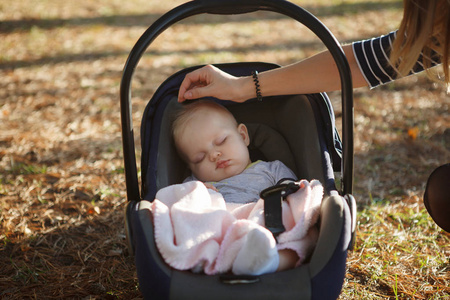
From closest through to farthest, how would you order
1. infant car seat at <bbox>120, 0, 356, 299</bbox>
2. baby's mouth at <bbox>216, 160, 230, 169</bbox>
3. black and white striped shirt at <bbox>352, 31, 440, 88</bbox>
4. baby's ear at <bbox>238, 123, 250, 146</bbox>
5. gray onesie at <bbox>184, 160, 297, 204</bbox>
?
infant car seat at <bbox>120, 0, 356, 299</bbox> → black and white striped shirt at <bbox>352, 31, 440, 88</bbox> → gray onesie at <bbox>184, 160, 297, 204</bbox> → baby's mouth at <bbox>216, 160, 230, 169</bbox> → baby's ear at <bbox>238, 123, 250, 146</bbox>

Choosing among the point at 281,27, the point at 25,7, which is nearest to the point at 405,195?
the point at 281,27

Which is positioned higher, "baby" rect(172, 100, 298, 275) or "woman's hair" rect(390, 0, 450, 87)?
"woman's hair" rect(390, 0, 450, 87)

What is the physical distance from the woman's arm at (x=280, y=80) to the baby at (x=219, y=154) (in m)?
0.16

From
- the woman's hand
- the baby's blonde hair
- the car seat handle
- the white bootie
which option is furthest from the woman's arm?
the white bootie

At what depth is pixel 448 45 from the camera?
1.78m

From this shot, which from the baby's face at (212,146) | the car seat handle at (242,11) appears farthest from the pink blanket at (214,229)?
the baby's face at (212,146)

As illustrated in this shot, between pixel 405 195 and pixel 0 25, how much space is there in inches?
239

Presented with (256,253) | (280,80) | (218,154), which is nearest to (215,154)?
(218,154)

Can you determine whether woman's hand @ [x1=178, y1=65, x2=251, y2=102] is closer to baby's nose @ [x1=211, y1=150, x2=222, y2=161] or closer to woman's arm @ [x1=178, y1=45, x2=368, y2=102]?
woman's arm @ [x1=178, y1=45, x2=368, y2=102]

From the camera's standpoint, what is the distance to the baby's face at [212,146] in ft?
7.43

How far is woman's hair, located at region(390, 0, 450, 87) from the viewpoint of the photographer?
175 cm

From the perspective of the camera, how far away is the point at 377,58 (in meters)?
2.09

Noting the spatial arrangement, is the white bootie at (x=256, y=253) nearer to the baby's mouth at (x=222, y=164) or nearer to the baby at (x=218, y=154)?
the baby at (x=218, y=154)

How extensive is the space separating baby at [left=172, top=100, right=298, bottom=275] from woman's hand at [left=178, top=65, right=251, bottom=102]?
16 centimetres
